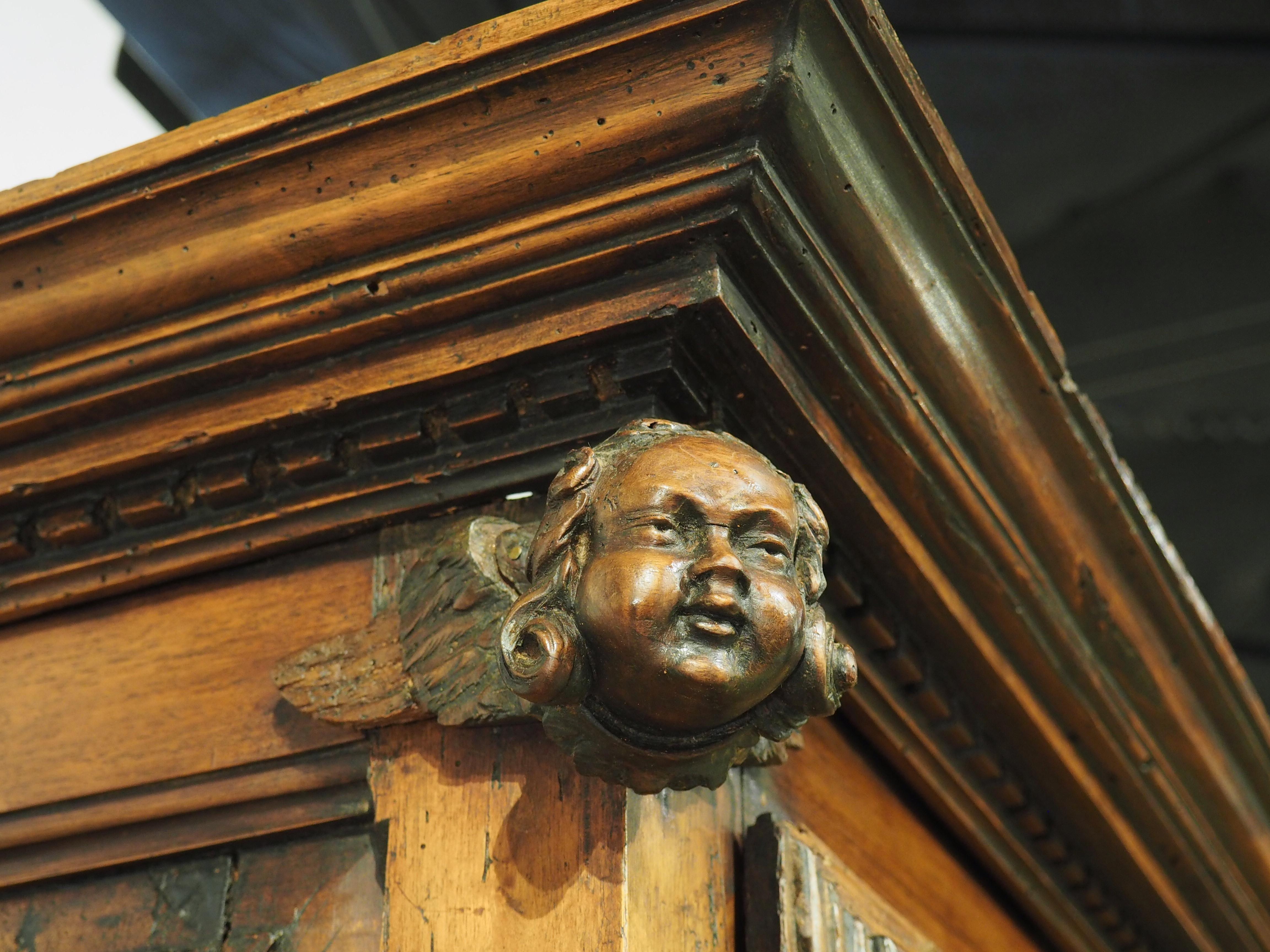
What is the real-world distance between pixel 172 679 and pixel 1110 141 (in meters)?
2.13

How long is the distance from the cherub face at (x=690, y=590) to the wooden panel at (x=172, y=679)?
28 cm

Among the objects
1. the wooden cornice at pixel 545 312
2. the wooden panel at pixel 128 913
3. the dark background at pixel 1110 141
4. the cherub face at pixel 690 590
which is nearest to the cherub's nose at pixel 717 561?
the cherub face at pixel 690 590

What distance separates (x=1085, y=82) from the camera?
2322 millimetres

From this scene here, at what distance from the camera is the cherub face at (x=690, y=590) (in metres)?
0.69

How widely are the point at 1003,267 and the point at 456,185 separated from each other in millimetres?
429

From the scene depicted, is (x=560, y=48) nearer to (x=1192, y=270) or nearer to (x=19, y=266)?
(x=19, y=266)

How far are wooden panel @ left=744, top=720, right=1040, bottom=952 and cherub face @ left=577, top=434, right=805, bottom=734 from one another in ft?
0.95

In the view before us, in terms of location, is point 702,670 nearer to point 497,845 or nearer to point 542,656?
point 542,656

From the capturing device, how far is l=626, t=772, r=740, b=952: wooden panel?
785 mm

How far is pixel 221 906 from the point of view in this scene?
900mm

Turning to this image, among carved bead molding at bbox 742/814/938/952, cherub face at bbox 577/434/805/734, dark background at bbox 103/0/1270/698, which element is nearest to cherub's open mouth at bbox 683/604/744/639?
cherub face at bbox 577/434/805/734

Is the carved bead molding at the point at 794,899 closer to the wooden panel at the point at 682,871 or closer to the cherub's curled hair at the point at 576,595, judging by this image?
the wooden panel at the point at 682,871

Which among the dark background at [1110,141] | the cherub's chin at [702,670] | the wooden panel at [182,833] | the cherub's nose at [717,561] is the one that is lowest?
the cherub's chin at [702,670]

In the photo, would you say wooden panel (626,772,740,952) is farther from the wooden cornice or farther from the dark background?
the dark background
